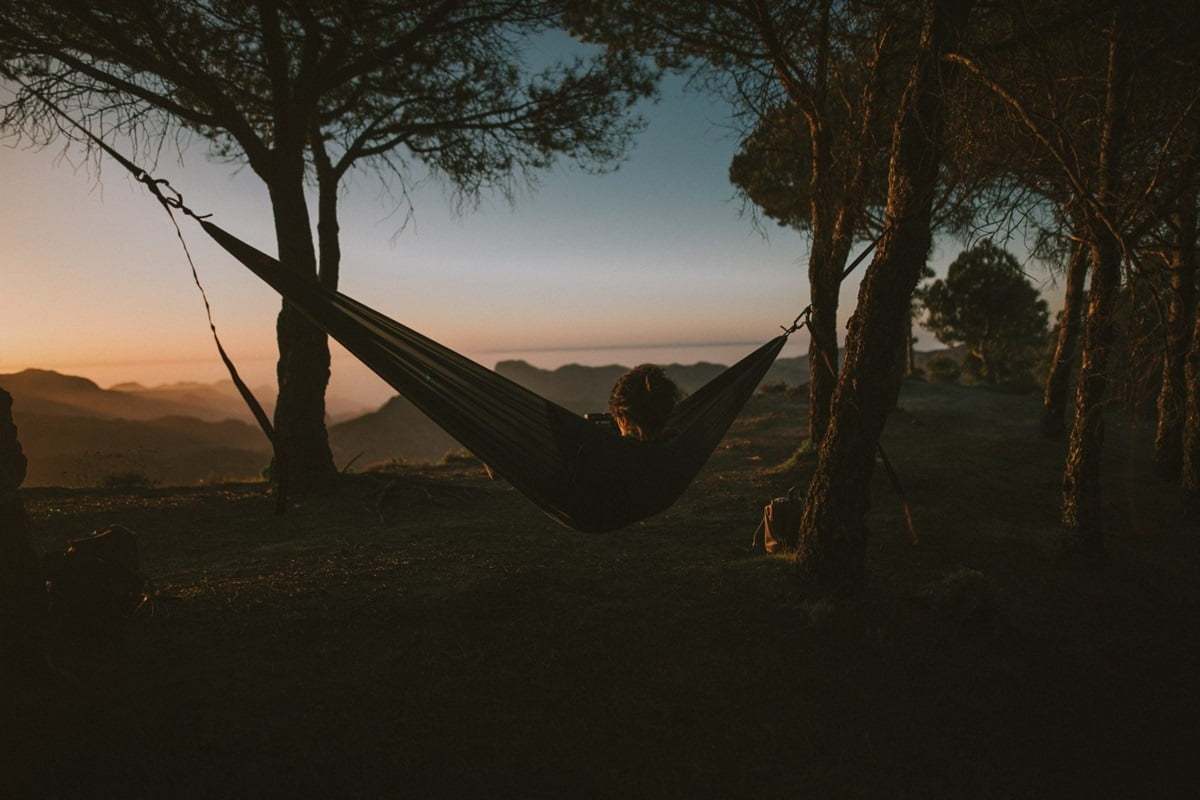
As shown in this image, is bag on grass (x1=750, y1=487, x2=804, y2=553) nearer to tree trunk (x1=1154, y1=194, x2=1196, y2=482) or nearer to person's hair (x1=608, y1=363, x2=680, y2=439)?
person's hair (x1=608, y1=363, x2=680, y2=439)

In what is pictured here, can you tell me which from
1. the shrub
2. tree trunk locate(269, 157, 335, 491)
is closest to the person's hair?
the shrub

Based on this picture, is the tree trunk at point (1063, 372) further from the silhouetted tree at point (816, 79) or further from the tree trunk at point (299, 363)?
the tree trunk at point (299, 363)

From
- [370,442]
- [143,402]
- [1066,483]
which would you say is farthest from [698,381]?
[143,402]

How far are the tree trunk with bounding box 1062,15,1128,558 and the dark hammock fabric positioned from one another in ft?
9.09

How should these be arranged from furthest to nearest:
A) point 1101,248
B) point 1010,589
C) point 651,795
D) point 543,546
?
1. point 543,546
2. point 1101,248
3. point 1010,589
4. point 651,795

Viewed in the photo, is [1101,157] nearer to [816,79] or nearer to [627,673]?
[816,79]

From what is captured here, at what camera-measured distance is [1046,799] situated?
6.32ft

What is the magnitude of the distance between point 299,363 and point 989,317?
20.5m

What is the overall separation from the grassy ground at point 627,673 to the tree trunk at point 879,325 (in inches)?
11.5

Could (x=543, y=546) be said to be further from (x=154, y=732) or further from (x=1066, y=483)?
(x=1066, y=483)

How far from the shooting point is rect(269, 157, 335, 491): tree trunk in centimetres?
553

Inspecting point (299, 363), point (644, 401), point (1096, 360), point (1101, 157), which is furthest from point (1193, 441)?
point (299, 363)

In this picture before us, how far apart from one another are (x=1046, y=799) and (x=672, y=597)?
1654 mm

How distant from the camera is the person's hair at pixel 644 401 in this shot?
3.54 m
